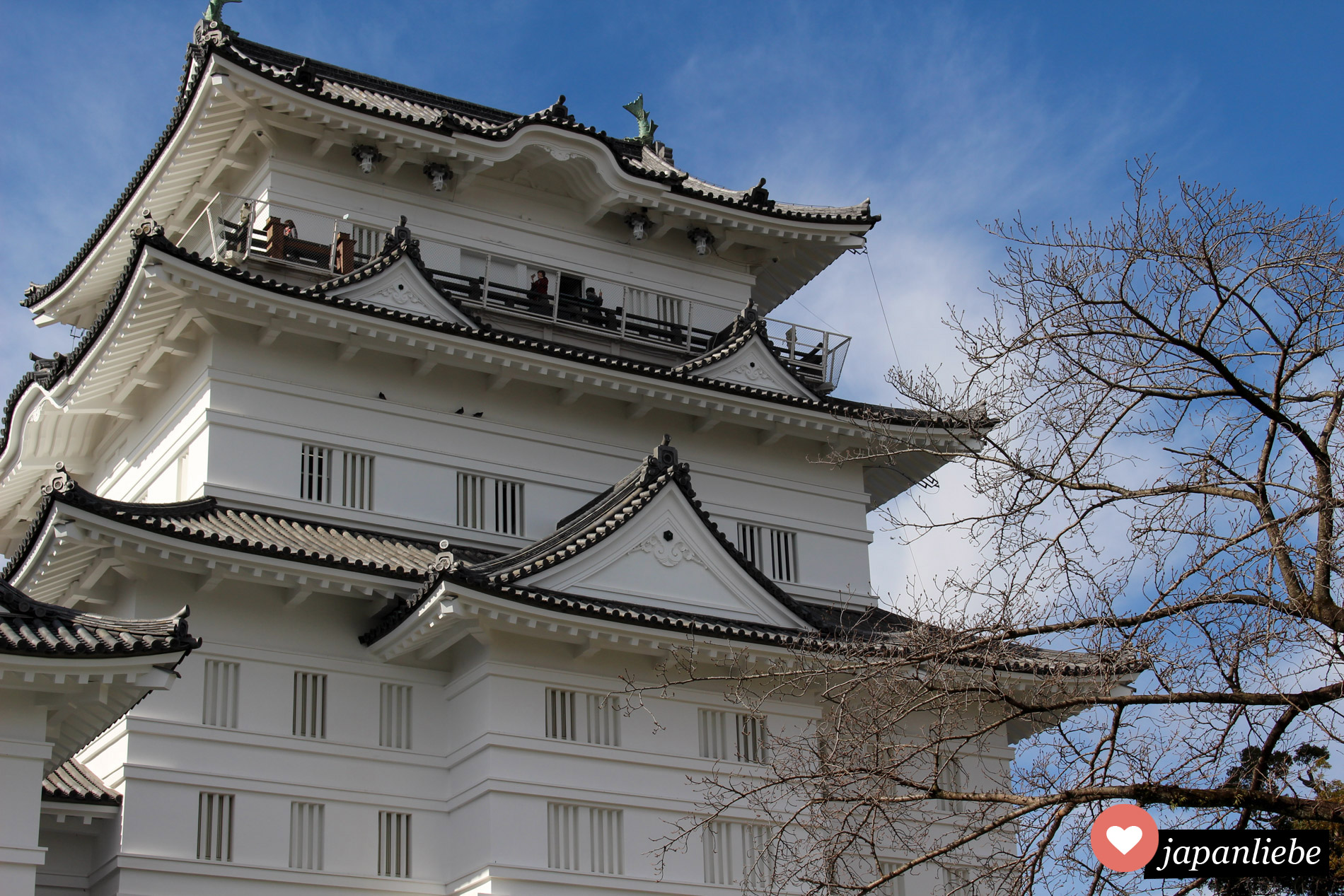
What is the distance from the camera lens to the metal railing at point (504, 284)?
802 inches

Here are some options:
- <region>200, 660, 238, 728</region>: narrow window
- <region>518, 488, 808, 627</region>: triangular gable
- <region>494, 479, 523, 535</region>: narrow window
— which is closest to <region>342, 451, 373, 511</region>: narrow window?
<region>494, 479, 523, 535</region>: narrow window

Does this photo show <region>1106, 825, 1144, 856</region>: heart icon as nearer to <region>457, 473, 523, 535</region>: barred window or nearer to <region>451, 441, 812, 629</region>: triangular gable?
<region>451, 441, 812, 629</region>: triangular gable

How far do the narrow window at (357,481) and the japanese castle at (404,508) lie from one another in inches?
1.6

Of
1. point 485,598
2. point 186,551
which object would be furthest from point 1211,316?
point 186,551

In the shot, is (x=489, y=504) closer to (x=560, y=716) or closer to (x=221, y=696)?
(x=560, y=716)

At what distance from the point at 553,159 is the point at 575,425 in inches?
174

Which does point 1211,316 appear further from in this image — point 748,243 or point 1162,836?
point 748,243

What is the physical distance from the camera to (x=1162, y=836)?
10.1 metres

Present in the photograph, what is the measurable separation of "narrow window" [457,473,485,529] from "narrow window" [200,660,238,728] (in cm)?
381

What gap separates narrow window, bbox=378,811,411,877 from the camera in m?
16.5

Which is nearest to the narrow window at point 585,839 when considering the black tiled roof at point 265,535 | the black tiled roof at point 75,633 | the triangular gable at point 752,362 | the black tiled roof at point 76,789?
the black tiled roof at point 265,535

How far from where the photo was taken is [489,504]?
64.2 ft

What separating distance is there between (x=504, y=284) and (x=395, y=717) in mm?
7313

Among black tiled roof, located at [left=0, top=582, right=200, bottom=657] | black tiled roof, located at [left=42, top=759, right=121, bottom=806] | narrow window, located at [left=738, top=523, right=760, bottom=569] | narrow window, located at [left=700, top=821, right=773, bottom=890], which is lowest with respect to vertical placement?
narrow window, located at [left=700, top=821, right=773, bottom=890]
